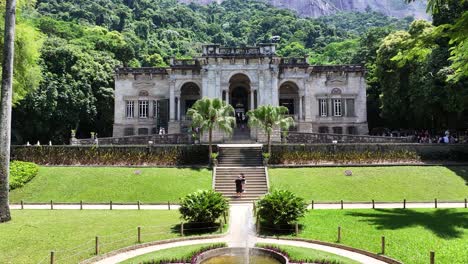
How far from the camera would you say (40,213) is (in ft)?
73.2

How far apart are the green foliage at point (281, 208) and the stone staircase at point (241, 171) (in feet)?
25.8

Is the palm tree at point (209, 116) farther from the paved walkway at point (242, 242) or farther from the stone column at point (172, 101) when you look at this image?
the stone column at point (172, 101)

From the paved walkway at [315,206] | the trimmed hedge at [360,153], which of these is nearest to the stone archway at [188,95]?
the trimmed hedge at [360,153]

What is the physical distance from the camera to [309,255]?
14703mm

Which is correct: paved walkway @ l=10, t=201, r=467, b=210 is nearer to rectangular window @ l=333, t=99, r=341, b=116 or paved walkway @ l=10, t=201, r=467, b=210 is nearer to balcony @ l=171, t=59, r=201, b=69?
balcony @ l=171, t=59, r=201, b=69

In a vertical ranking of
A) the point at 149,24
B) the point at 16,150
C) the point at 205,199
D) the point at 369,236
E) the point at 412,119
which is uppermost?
the point at 149,24

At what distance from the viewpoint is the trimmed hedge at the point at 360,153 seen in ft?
110

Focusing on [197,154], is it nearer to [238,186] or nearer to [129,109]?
[238,186]

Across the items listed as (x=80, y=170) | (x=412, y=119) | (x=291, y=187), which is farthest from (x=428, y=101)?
(x=80, y=170)

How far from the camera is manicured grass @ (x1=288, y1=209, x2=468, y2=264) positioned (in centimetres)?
1498

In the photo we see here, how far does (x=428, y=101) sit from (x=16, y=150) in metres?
37.7

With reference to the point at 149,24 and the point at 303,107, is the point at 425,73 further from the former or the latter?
the point at 149,24

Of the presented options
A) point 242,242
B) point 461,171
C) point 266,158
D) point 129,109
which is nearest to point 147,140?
point 129,109

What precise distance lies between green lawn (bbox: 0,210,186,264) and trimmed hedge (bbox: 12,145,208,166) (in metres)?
10.8
